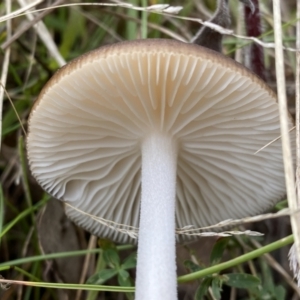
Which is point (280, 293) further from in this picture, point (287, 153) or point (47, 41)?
point (47, 41)

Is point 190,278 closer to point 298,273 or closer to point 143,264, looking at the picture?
point 143,264

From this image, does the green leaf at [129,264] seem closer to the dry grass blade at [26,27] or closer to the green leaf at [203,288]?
the green leaf at [203,288]

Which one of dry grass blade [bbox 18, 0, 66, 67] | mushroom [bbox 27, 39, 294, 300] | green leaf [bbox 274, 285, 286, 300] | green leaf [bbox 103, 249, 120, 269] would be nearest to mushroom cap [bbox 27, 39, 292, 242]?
mushroom [bbox 27, 39, 294, 300]

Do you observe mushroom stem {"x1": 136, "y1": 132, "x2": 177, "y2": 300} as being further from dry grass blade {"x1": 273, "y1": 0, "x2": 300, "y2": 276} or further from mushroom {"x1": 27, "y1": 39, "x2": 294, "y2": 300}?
dry grass blade {"x1": 273, "y1": 0, "x2": 300, "y2": 276}

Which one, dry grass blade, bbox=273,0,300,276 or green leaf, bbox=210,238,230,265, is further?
green leaf, bbox=210,238,230,265

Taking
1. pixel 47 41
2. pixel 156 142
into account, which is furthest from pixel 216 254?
pixel 47 41

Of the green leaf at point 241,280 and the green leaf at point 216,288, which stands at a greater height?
the green leaf at point 241,280

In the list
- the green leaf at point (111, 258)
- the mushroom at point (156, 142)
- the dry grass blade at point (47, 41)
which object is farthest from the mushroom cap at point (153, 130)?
the dry grass blade at point (47, 41)
